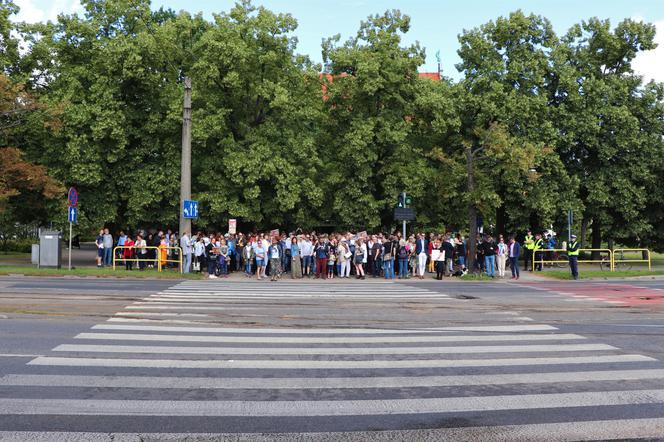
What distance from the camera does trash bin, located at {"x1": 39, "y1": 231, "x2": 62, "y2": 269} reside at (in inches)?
941

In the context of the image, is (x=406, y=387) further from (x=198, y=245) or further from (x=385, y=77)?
(x=385, y=77)

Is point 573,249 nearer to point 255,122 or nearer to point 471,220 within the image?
point 471,220

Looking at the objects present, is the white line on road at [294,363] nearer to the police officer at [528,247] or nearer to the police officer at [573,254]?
the police officer at [573,254]

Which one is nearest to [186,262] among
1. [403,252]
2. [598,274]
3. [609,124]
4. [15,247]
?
[403,252]

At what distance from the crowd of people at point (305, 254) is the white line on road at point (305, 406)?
16.9m

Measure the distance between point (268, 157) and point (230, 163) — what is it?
6.15 feet

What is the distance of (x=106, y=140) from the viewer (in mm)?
28703

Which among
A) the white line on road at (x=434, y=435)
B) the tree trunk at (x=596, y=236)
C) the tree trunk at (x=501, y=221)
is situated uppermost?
the tree trunk at (x=501, y=221)

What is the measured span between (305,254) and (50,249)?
10.7 metres

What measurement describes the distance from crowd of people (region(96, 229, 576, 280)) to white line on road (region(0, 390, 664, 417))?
1688cm

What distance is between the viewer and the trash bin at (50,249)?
78.4 ft

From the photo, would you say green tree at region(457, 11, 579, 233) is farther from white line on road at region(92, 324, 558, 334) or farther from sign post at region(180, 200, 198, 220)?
white line on road at region(92, 324, 558, 334)

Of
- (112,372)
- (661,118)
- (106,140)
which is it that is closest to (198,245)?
(106,140)

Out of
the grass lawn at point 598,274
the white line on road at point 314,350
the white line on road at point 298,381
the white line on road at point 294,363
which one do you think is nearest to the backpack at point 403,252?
the grass lawn at point 598,274
